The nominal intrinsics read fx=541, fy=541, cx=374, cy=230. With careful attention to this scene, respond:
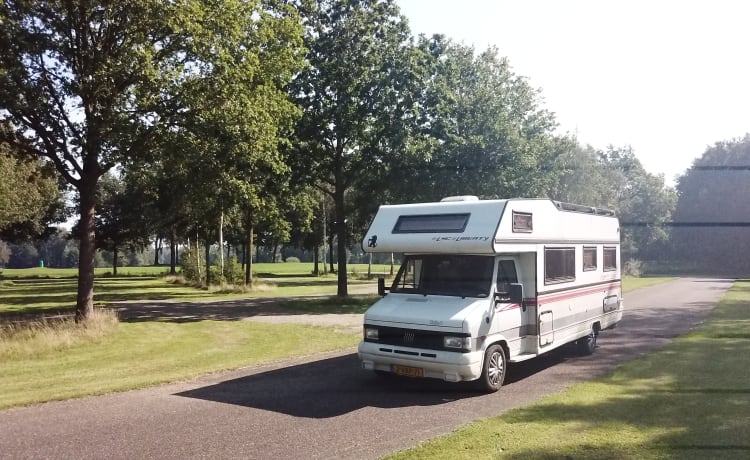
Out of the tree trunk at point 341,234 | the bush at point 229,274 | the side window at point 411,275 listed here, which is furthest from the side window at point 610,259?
the bush at point 229,274

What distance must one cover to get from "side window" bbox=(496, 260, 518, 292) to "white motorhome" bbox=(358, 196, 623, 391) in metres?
0.02

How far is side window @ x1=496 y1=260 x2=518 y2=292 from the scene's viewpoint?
30.5 feet

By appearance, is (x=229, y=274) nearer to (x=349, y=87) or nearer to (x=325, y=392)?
(x=349, y=87)

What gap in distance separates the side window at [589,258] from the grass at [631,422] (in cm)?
234

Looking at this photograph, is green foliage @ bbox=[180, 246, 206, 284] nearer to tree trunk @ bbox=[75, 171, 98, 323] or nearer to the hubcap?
tree trunk @ bbox=[75, 171, 98, 323]

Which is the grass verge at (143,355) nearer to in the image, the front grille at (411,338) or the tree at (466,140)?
the front grille at (411,338)

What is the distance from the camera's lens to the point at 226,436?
6.80 meters

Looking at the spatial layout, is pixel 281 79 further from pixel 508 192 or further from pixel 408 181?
pixel 508 192

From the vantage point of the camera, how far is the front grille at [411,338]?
8.52m

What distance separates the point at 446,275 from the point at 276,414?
370 centimetres

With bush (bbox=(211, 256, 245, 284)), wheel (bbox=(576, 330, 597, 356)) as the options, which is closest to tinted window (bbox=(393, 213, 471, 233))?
wheel (bbox=(576, 330, 597, 356))

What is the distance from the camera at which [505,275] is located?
948cm

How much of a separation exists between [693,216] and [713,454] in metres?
47.1

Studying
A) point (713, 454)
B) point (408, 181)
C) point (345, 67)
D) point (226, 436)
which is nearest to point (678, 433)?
point (713, 454)
